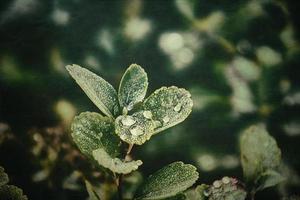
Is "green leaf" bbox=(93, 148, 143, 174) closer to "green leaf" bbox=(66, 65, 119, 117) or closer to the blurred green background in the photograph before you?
"green leaf" bbox=(66, 65, 119, 117)

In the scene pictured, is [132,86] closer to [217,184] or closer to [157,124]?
[157,124]

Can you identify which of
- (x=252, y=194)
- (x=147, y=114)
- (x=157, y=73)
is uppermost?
(x=157, y=73)

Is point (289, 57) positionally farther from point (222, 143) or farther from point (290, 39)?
point (222, 143)

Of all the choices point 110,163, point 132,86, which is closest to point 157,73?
point 132,86

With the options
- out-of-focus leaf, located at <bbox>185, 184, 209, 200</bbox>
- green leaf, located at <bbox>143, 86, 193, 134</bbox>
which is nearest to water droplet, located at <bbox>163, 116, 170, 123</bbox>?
green leaf, located at <bbox>143, 86, 193, 134</bbox>

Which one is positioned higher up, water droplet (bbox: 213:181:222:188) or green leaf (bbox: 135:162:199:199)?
water droplet (bbox: 213:181:222:188)

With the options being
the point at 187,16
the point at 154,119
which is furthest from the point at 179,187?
the point at 187,16

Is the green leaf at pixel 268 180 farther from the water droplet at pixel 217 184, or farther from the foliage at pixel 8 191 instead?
the foliage at pixel 8 191
